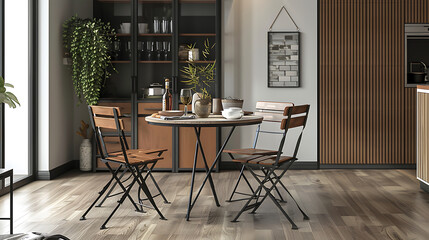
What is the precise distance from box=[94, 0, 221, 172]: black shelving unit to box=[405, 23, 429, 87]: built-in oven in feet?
7.99

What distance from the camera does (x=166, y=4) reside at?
656 cm

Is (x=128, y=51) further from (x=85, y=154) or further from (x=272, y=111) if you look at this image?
(x=272, y=111)

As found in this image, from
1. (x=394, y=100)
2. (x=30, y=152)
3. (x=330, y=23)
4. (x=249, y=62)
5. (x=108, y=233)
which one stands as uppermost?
(x=330, y=23)

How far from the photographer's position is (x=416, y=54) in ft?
22.8

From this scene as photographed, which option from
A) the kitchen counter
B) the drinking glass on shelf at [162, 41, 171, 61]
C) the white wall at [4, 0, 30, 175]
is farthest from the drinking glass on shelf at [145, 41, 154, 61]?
the kitchen counter

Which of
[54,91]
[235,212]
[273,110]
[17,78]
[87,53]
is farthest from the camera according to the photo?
[87,53]

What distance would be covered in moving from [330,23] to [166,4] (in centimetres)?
208

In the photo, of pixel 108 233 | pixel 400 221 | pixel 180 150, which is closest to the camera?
pixel 108 233

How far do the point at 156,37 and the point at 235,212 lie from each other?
293 centimetres

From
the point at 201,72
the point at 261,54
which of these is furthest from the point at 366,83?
the point at 201,72

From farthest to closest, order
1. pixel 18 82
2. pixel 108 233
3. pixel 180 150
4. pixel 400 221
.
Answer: pixel 180 150
pixel 18 82
pixel 400 221
pixel 108 233

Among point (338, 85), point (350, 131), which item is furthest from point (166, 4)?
point (350, 131)

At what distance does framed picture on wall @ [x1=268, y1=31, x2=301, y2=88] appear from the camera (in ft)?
22.0

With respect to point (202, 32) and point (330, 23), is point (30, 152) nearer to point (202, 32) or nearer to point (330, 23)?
point (202, 32)
